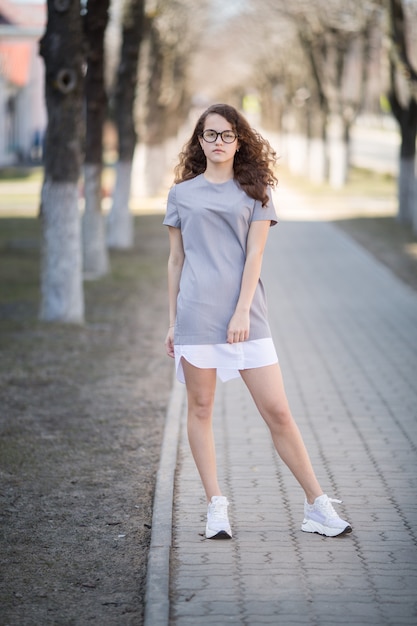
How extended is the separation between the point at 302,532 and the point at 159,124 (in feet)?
96.1

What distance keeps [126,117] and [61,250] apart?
26.4 feet

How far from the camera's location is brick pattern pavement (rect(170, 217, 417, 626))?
442 centimetres

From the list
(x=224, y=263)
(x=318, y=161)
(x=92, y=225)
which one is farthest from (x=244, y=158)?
(x=318, y=161)

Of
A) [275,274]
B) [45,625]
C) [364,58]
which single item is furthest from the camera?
[364,58]

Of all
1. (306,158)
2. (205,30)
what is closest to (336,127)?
(306,158)

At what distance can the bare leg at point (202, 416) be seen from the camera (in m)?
4.95

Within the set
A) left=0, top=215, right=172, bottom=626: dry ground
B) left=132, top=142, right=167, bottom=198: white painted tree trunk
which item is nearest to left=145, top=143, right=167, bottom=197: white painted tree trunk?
left=132, top=142, right=167, bottom=198: white painted tree trunk

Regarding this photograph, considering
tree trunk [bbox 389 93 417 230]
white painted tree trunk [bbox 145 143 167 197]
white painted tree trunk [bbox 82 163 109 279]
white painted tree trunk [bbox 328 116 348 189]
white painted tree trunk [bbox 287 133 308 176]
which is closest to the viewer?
white painted tree trunk [bbox 82 163 109 279]

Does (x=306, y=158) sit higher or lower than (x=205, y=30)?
lower

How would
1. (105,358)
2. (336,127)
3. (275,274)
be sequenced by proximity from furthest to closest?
(336,127) < (275,274) < (105,358)

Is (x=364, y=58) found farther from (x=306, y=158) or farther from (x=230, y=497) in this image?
(x=230, y=497)

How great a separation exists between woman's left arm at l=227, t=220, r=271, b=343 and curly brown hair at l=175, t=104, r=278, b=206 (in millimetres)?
127

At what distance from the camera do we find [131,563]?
5000 millimetres

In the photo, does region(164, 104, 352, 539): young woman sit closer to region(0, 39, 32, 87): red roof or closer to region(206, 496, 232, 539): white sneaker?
region(206, 496, 232, 539): white sneaker
